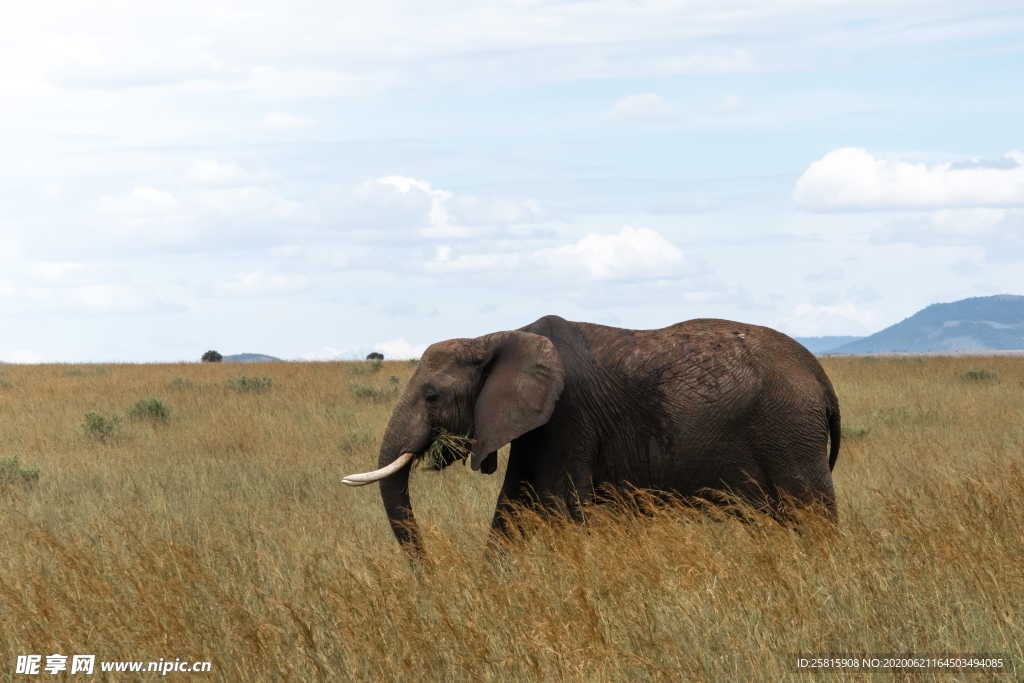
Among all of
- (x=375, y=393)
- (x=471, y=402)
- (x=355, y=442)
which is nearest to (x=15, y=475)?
(x=355, y=442)

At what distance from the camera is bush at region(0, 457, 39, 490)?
11.8 meters

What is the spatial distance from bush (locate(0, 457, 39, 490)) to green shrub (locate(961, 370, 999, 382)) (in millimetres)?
18777

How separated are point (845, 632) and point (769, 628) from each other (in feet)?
1.20

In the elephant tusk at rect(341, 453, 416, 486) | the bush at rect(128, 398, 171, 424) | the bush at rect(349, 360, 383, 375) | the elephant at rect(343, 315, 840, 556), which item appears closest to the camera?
the elephant tusk at rect(341, 453, 416, 486)

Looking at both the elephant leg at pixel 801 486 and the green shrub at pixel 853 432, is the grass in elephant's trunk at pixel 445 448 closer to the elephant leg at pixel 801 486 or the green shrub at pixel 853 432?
the elephant leg at pixel 801 486

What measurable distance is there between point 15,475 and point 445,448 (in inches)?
260

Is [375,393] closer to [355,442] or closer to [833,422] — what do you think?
[355,442]

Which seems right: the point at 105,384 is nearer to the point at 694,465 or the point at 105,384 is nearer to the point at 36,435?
the point at 36,435

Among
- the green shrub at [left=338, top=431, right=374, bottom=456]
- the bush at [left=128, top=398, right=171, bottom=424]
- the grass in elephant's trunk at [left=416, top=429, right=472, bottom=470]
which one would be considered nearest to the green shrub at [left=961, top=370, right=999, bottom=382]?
the green shrub at [left=338, top=431, right=374, bottom=456]

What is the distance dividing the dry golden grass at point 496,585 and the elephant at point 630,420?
319mm

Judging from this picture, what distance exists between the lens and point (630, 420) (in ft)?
25.0

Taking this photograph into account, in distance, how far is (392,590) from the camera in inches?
245

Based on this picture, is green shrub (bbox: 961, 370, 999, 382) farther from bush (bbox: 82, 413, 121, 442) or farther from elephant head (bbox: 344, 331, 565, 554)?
elephant head (bbox: 344, 331, 565, 554)

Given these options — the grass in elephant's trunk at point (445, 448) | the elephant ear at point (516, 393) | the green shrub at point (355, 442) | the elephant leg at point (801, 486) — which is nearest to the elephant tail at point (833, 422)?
the elephant leg at point (801, 486)
